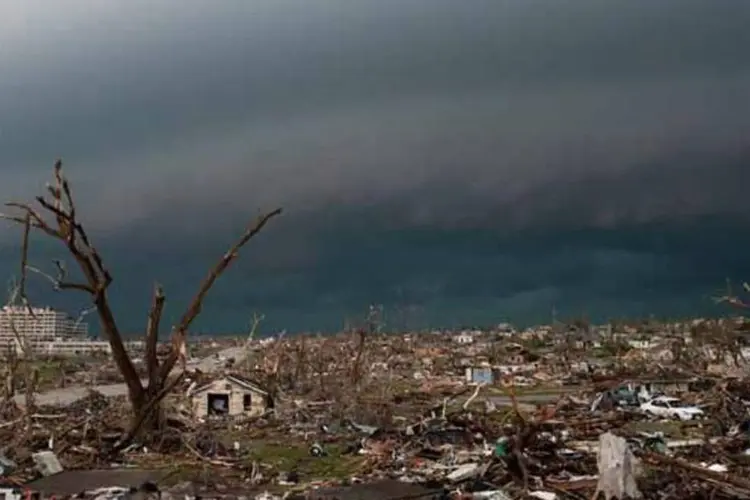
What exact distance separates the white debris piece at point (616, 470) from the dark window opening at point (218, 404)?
63.7ft

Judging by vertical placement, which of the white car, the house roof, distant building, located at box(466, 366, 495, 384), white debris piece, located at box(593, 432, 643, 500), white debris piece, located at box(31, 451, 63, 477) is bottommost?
white debris piece, located at box(31, 451, 63, 477)

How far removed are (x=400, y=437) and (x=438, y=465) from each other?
11.2ft

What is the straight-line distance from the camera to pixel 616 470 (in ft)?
36.5

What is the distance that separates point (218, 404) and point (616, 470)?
65.6ft

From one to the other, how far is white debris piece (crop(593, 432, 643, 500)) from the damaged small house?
18.3 metres

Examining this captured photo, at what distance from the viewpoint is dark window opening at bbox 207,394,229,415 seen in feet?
95.2

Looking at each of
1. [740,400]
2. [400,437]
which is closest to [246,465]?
[400,437]

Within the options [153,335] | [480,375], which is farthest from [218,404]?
[480,375]

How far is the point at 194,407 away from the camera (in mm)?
29625

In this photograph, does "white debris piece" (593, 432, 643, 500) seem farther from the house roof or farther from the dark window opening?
the dark window opening

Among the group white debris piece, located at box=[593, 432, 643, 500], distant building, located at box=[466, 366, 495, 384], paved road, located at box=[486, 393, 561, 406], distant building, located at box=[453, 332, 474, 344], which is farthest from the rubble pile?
distant building, located at box=[453, 332, 474, 344]

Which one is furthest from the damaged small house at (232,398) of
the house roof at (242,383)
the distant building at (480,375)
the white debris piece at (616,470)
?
the white debris piece at (616,470)

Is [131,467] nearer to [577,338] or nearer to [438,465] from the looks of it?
[438,465]

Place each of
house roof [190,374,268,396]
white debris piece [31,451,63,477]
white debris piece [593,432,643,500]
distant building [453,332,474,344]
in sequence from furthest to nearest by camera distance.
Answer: distant building [453,332,474,344] < house roof [190,374,268,396] < white debris piece [31,451,63,477] < white debris piece [593,432,643,500]
